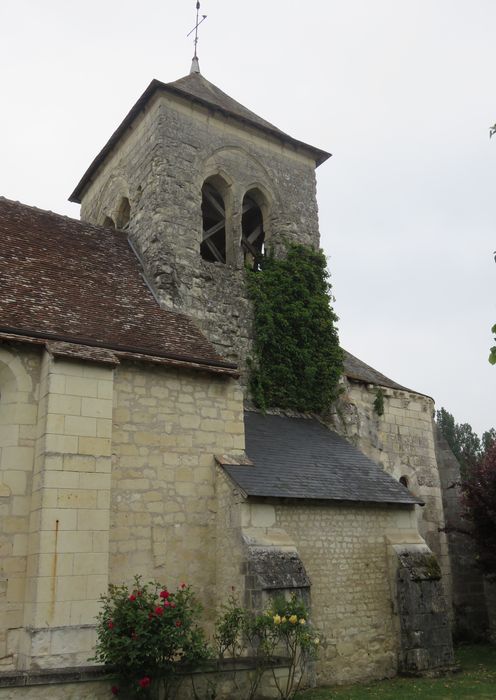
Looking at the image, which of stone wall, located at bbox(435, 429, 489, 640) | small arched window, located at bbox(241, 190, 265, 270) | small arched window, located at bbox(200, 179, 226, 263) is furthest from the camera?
small arched window, located at bbox(241, 190, 265, 270)

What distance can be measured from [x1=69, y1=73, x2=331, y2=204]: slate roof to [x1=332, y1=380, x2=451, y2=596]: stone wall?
19.5 ft

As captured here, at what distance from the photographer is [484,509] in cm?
1249

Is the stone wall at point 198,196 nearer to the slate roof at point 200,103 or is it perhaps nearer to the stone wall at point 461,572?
the slate roof at point 200,103

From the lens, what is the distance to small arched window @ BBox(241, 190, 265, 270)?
1447 centimetres

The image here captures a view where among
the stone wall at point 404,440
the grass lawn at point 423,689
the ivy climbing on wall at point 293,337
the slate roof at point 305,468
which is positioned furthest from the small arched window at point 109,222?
the grass lawn at point 423,689

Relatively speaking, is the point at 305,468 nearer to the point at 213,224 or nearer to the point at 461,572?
the point at 461,572

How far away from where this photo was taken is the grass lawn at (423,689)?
26.3 ft

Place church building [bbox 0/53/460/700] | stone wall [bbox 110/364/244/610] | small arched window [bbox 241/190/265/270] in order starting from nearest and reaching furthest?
church building [bbox 0/53/460/700] → stone wall [bbox 110/364/244/610] → small arched window [bbox 241/190/265/270]

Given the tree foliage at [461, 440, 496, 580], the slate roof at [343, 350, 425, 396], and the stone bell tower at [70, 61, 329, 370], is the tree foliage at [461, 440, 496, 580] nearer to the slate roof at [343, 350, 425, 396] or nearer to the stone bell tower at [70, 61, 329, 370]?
the slate roof at [343, 350, 425, 396]

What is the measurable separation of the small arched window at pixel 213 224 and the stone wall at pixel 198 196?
11.8 inches

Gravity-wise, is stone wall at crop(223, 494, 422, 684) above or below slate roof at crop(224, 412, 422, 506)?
below

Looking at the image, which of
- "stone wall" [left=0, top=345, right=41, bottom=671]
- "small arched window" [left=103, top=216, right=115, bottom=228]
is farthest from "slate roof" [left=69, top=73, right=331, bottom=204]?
"stone wall" [left=0, top=345, right=41, bottom=671]

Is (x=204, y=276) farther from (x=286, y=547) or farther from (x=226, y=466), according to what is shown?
(x=286, y=547)

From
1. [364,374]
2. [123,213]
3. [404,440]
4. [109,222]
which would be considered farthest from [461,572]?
[109,222]
